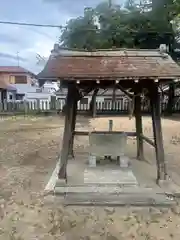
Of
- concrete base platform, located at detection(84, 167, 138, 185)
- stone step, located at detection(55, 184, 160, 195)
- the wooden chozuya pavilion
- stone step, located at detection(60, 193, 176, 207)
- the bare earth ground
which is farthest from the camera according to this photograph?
concrete base platform, located at detection(84, 167, 138, 185)

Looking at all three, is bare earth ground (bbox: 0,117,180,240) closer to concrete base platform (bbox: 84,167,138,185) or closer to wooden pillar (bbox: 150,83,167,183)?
concrete base platform (bbox: 84,167,138,185)

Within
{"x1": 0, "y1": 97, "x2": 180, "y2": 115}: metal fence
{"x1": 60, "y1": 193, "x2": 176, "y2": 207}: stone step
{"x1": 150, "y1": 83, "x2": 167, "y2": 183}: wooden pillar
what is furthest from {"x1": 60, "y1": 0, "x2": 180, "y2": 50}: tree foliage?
{"x1": 60, "y1": 193, "x2": 176, "y2": 207}: stone step

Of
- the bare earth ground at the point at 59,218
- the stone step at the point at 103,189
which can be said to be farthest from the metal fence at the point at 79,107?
the stone step at the point at 103,189

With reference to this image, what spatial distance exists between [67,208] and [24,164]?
10.7 feet

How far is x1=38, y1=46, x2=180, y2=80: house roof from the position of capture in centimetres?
502

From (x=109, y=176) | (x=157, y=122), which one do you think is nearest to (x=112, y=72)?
(x=157, y=122)

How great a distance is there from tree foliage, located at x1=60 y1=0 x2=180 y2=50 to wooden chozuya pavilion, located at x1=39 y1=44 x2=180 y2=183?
1474 cm

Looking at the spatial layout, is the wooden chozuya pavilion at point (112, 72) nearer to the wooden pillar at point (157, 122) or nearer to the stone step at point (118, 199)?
the wooden pillar at point (157, 122)

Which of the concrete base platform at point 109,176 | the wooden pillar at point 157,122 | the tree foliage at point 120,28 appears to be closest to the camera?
the wooden pillar at point 157,122

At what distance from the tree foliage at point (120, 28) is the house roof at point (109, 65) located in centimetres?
1472

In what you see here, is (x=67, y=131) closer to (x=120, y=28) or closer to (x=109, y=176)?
(x=109, y=176)

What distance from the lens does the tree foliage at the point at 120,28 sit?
20.8 metres

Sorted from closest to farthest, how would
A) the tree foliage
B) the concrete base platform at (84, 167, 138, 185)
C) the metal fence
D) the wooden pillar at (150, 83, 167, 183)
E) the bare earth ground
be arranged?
the bare earth ground < the wooden pillar at (150, 83, 167, 183) < the concrete base platform at (84, 167, 138, 185) < the tree foliage < the metal fence

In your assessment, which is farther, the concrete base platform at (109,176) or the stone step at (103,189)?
the concrete base platform at (109,176)
